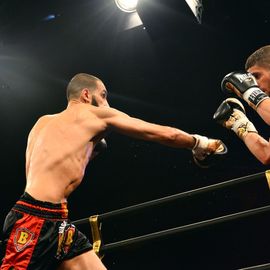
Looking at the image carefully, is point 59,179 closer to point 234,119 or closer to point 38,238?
point 38,238

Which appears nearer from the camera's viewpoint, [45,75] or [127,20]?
[127,20]

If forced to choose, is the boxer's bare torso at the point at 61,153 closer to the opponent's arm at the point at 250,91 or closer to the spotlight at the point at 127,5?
the opponent's arm at the point at 250,91

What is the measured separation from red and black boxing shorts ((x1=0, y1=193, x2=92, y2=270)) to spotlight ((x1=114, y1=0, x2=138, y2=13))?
2383 mm

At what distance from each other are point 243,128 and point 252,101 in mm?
137

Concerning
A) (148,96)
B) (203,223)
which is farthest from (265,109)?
(148,96)

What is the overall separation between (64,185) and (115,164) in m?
4.24

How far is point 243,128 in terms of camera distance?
2.15 m

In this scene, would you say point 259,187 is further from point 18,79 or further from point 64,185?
point 64,185

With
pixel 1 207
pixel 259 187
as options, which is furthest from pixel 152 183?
pixel 1 207

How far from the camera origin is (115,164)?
247 inches

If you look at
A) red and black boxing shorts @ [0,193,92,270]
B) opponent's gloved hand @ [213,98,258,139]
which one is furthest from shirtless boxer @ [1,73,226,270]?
opponent's gloved hand @ [213,98,258,139]

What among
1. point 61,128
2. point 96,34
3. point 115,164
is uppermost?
point 96,34

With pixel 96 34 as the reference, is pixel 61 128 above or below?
below

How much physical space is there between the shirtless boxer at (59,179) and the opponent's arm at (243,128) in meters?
0.12
